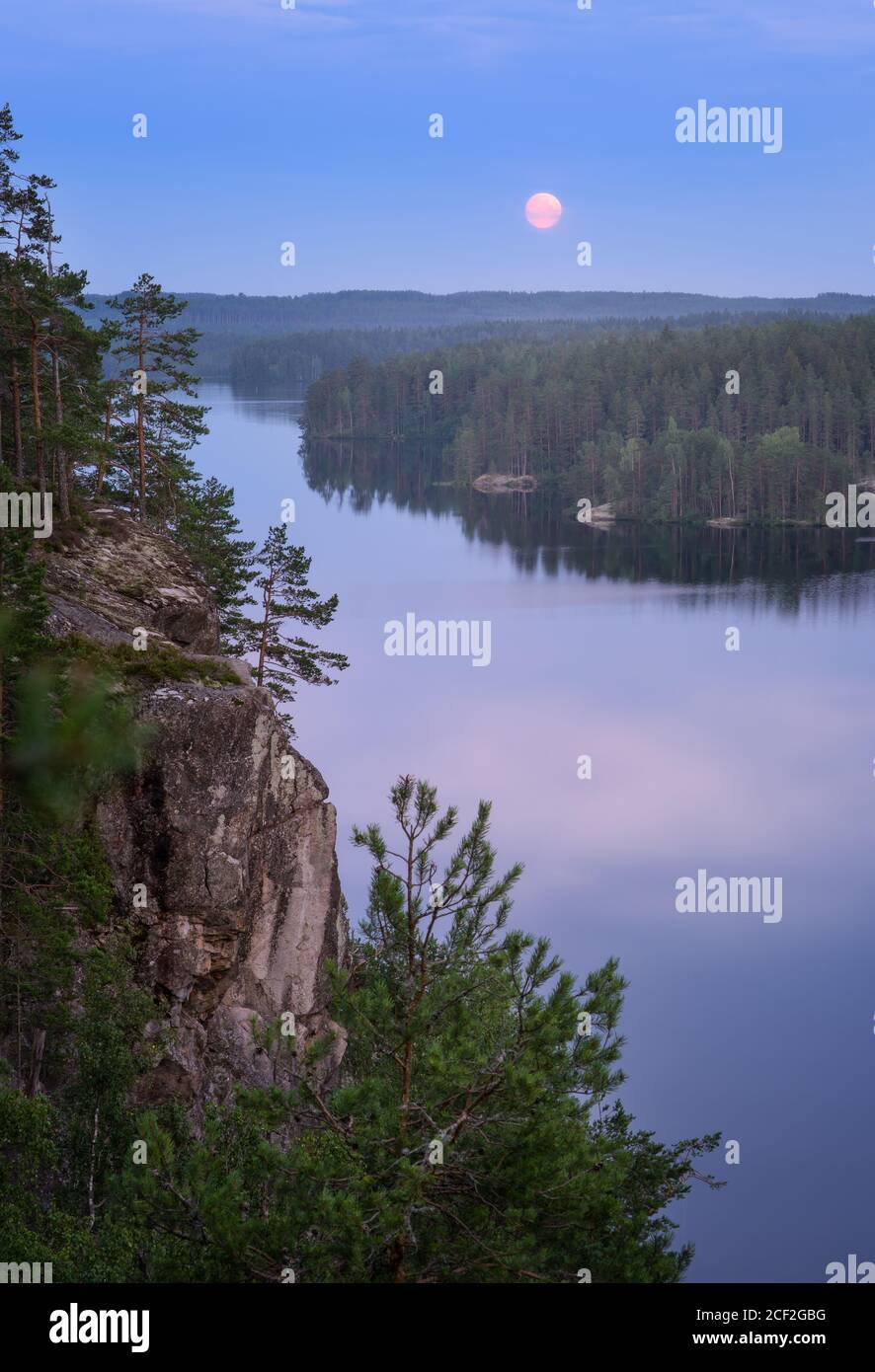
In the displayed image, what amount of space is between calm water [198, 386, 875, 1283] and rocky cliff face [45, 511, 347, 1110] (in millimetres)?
9047

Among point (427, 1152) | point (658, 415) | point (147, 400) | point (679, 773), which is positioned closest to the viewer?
point (427, 1152)

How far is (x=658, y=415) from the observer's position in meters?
125

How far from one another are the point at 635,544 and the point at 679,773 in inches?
1684

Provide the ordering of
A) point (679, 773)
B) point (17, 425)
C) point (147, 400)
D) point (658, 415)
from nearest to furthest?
point (17, 425) < point (147, 400) < point (679, 773) < point (658, 415)

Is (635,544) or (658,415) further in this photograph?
(658,415)

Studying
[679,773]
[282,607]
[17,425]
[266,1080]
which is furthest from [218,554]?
[679,773]

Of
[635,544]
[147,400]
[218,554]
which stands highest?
[635,544]

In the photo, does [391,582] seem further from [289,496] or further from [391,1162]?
[391,1162]

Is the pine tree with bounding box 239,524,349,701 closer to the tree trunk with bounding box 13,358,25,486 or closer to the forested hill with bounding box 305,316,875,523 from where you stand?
the tree trunk with bounding box 13,358,25,486

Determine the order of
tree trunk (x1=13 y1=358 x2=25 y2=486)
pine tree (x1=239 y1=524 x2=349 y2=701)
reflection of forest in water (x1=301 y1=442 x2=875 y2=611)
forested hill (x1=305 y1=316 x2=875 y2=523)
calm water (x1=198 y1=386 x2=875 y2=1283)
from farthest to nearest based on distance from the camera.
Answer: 1. forested hill (x1=305 y1=316 x2=875 y2=523)
2. reflection of forest in water (x1=301 y1=442 x2=875 y2=611)
3. pine tree (x1=239 y1=524 x2=349 y2=701)
4. calm water (x1=198 y1=386 x2=875 y2=1283)
5. tree trunk (x1=13 y1=358 x2=25 y2=486)

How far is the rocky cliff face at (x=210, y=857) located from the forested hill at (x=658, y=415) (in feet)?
263

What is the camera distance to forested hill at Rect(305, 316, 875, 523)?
101m

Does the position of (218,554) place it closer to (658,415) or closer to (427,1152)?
(427,1152)

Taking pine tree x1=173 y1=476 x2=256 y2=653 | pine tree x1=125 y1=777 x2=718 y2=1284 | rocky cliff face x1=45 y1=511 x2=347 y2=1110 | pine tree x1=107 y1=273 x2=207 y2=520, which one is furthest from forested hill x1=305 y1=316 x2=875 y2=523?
pine tree x1=125 y1=777 x2=718 y2=1284
